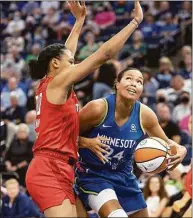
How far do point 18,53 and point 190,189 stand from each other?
435 inches

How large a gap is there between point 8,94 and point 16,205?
15.3ft

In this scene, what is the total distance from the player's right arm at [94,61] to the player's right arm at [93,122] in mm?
439

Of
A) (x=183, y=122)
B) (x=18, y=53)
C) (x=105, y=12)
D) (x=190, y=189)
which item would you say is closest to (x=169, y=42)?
(x=105, y=12)

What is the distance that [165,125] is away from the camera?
10633 mm

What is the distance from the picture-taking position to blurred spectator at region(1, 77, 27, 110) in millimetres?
13562

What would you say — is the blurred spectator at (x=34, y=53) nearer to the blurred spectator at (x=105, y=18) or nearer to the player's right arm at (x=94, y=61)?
the blurred spectator at (x=105, y=18)

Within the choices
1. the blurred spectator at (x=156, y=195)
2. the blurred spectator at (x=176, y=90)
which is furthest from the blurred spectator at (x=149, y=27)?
the blurred spectator at (x=156, y=195)

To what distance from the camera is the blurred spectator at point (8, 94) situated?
44.5 feet

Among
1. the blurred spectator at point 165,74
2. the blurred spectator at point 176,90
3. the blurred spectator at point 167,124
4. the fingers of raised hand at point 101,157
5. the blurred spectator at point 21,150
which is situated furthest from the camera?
the blurred spectator at point 165,74

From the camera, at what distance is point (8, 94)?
45.6 feet

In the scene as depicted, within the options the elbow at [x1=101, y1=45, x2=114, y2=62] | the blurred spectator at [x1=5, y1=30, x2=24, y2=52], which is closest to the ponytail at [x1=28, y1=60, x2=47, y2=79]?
the elbow at [x1=101, y1=45, x2=114, y2=62]

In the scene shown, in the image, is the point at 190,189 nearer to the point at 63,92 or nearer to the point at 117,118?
the point at 117,118

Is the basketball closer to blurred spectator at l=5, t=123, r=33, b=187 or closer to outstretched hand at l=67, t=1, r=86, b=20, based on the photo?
outstretched hand at l=67, t=1, r=86, b=20

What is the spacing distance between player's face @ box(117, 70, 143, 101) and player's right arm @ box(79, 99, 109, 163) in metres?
0.22
